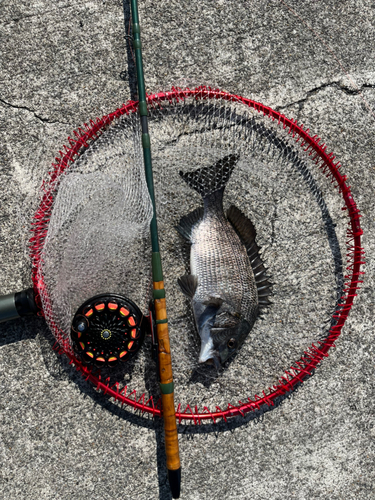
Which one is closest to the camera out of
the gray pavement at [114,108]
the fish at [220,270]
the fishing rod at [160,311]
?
the fishing rod at [160,311]

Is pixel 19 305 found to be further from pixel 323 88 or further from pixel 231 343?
pixel 323 88

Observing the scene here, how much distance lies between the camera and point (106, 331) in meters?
2.13

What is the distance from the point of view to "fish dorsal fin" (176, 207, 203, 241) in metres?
2.25

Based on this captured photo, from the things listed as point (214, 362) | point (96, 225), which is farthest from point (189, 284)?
point (96, 225)

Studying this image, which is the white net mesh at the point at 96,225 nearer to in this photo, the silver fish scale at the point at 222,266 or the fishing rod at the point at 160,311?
the fishing rod at the point at 160,311

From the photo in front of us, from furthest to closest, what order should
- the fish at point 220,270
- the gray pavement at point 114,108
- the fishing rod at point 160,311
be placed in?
1. the gray pavement at point 114,108
2. the fish at point 220,270
3. the fishing rod at point 160,311

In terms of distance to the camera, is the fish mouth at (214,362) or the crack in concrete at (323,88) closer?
the fish mouth at (214,362)

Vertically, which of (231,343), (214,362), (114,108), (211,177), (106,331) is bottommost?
(214,362)

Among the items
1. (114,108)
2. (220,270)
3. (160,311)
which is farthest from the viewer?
(114,108)

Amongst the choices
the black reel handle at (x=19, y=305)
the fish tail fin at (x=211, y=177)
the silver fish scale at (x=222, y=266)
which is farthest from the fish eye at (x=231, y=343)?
the black reel handle at (x=19, y=305)

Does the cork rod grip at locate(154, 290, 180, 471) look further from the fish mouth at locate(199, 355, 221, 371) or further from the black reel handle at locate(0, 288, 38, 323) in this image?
the black reel handle at locate(0, 288, 38, 323)

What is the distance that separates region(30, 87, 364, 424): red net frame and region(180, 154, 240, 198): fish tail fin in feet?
1.23

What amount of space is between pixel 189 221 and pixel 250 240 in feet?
1.19

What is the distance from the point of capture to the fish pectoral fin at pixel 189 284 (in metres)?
2.18
